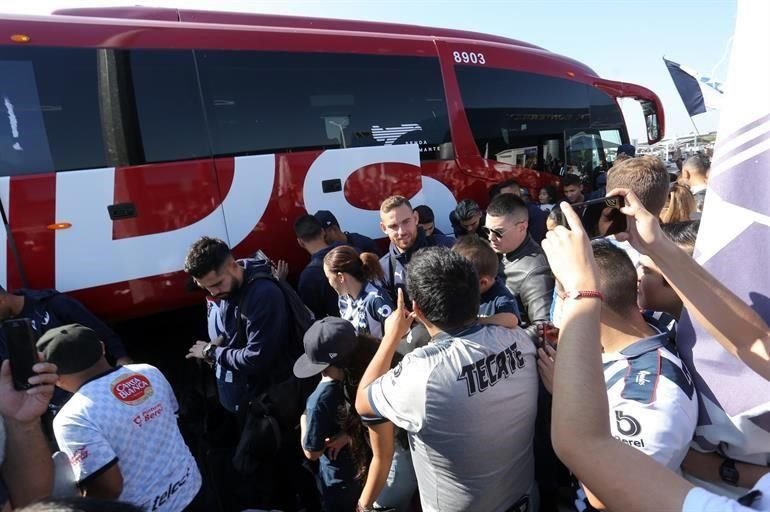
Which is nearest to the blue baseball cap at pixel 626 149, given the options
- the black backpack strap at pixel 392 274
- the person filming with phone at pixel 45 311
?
the black backpack strap at pixel 392 274

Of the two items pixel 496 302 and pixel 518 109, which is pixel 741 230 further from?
pixel 518 109

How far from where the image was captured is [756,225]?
1210 millimetres

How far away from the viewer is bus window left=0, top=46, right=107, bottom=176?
2932mm

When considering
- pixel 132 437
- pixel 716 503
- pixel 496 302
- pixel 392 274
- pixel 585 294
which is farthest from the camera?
pixel 392 274

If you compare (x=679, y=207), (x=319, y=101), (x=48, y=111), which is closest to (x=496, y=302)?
(x=679, y=207)

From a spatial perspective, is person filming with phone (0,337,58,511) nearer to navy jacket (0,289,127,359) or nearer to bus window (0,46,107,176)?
navy jacket (0,289,127,359)

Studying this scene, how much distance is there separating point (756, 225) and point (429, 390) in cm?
101

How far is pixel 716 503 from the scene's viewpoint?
0.72 metres

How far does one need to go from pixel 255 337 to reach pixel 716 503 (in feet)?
6.96

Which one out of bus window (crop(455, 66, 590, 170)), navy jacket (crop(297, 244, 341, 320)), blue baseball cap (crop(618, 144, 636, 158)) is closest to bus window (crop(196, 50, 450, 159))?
bus window (crop(455, 66, 590, 170))

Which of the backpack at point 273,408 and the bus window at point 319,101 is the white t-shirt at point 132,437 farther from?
the bus window at point 319,101

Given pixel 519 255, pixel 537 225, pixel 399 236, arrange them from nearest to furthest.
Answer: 1. pixel 519 255
2. pixel 399 236
3. pixel 537 225

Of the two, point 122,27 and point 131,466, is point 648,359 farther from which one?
point 122,27

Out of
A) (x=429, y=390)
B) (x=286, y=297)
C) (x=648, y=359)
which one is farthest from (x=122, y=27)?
(x=648, y=359)
